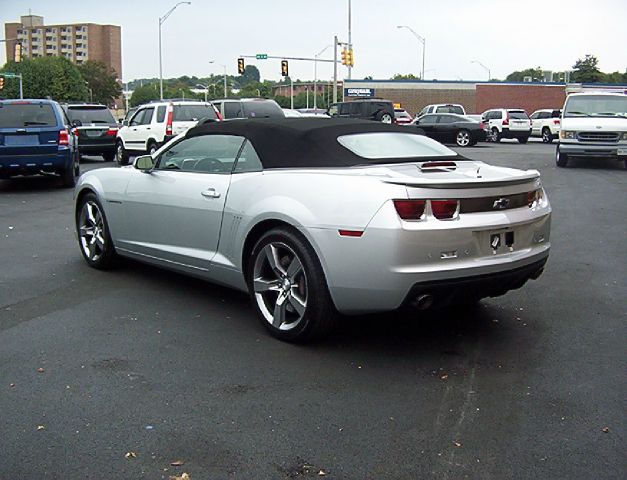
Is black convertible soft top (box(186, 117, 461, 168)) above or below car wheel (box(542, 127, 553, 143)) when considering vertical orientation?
below

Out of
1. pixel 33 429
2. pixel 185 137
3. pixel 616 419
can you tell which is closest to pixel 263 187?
pixel 185 137

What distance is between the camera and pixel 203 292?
6.55m

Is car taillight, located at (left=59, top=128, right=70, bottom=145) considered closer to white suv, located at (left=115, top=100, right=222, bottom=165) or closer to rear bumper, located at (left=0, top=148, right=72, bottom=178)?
rear bumper, located at (left=0, top=148, right=72, bottom=178)

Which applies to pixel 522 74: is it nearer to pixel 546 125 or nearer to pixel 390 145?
pixel 546 125

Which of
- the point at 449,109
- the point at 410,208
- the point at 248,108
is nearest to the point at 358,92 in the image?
the point at 449,109

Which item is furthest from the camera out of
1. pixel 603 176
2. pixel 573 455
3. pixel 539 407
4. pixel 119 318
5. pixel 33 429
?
pixel 603 176

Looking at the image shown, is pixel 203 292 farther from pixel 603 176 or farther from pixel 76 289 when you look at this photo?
pixel 603 176

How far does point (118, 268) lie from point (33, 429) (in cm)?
374

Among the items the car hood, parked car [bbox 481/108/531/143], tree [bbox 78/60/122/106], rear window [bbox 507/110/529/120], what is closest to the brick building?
parked car [bbox 481/108/531/143]

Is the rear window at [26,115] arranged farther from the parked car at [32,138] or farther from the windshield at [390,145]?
the windshield at [390,145]

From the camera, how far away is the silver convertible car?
454 centimetres

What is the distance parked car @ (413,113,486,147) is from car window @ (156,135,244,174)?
1022 inches

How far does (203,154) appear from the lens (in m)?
6.14

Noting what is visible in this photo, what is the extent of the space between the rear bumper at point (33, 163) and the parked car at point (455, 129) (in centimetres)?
1959
